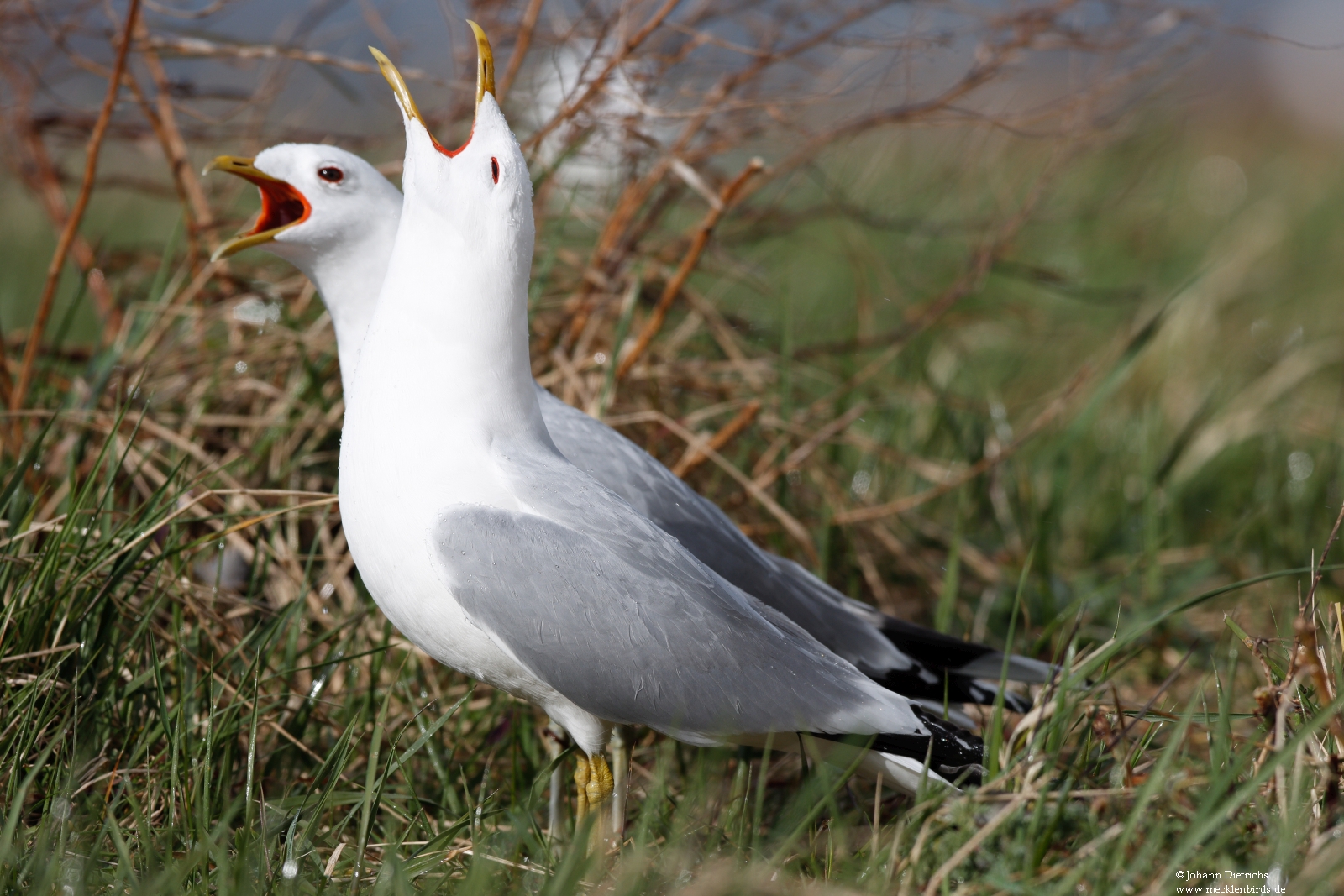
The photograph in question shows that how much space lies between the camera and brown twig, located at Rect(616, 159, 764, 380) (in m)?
2.95

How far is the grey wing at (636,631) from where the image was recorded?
187 centimetres

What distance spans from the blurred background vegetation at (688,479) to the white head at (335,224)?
0.43 meters

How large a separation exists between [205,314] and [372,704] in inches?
59.4

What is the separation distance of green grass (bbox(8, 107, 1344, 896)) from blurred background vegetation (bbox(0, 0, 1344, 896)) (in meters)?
0.02

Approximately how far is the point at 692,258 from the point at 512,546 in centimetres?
146

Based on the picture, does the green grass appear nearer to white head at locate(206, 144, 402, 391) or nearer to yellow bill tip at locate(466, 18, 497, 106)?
white head at locate(206, 144, 402, 391)

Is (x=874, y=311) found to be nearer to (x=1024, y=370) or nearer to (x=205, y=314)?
(x=1024, y=370)

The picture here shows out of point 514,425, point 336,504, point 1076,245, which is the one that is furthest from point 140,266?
point 1076,245

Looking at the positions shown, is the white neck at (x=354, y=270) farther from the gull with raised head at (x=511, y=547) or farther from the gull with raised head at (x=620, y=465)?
the gull with raised head at (x=511, y=547)

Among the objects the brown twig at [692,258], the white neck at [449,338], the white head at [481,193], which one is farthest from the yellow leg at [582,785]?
the brown twig at [692,258]

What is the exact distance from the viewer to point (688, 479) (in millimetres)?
3428

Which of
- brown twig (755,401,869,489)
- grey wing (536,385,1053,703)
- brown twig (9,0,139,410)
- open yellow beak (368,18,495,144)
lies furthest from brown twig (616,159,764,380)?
brown twig (9,0,139,410)

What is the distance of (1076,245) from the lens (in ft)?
23.2

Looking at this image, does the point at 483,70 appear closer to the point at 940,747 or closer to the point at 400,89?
the point at 400,89
